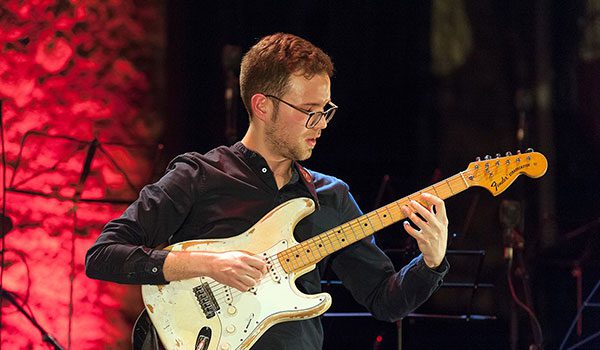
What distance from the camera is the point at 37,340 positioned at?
5031 mm

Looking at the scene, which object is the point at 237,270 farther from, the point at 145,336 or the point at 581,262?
the point at 581,262

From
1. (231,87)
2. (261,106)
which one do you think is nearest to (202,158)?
(261,106)

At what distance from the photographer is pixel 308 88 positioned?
124 inches

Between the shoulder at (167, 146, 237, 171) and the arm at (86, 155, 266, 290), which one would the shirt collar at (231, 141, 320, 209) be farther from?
the arm at (86, 155, 266, 290)

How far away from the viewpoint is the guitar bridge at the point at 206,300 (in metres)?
2.92

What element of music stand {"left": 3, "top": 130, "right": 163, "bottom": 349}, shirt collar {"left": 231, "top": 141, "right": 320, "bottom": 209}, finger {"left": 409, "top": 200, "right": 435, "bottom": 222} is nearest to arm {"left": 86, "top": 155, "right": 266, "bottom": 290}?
shirt collar {"left": 231, "top": 141, "right": 320, "bottom": 209}

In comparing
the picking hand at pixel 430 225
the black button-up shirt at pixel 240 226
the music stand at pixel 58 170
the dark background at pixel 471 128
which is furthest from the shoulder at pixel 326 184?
the dark background at pixel 471 128

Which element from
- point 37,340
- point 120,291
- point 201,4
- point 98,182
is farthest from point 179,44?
point 37,340

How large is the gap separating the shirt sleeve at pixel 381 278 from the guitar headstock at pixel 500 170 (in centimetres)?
33

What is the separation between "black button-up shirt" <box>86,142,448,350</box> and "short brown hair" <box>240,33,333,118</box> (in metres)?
0.27

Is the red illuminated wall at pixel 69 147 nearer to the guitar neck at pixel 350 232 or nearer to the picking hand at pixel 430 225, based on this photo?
the guitar neck at pixel 350 232

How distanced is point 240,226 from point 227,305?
30 centimetres

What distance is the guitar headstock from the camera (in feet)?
9.88

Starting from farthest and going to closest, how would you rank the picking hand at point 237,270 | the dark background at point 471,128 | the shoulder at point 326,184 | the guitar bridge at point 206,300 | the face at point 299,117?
the dark background at point 471,128 → the shoulder at point 326,184 → the face at point 299,117 → the guitar bridge at point 206,300 → the picking hand at point 237,270
